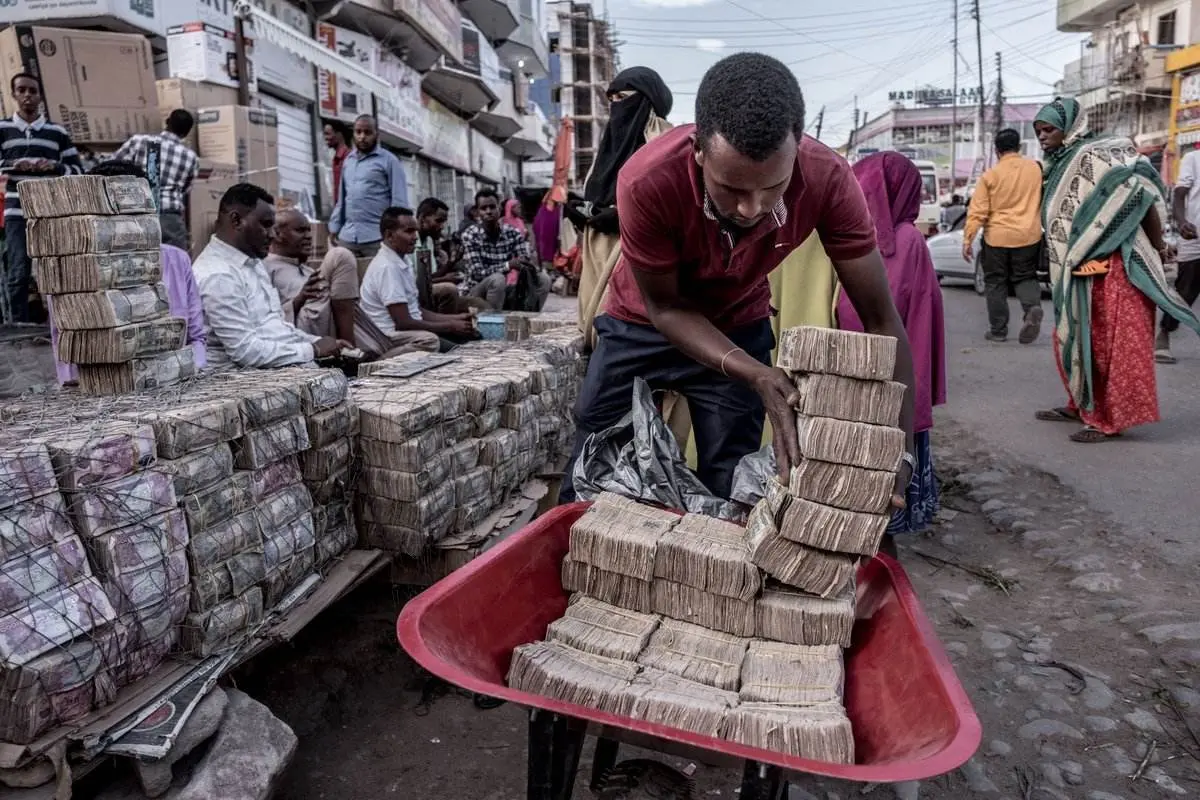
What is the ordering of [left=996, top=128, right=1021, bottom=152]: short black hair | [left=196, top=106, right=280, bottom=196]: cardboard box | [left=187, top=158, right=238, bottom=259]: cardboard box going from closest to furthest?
[left=187, top=158, right=238, bottom=259]: cardboard box
[left=196, top=106, right=280, bottom=196]: cardboard box
[left=996, top=128, right=1021, bottom=152]: short black hair

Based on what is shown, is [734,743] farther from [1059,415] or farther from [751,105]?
[1059,415]


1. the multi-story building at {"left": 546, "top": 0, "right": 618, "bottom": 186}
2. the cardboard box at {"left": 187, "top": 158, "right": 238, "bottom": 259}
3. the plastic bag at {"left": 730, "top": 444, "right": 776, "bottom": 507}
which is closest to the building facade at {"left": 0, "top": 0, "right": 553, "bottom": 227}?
the cardboard box at {"left": 187, "top": 158, "right": 238, "bottom": 259}

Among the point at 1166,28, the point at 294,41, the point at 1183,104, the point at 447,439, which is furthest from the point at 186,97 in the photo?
the point at 1166,28

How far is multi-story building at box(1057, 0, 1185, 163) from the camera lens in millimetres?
30156

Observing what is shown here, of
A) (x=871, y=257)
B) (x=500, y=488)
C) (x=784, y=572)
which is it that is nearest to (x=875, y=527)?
(x=784, y=572)

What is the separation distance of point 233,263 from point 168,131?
10.7 ft

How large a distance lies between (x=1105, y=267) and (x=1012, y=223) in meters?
3.41

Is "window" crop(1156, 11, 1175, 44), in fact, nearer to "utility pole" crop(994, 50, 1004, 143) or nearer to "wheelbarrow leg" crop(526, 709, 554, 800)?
"utility pole" crop(994, 50, 1004, 143)

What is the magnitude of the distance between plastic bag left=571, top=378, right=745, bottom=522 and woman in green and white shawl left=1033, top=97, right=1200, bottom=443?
402 centimetres

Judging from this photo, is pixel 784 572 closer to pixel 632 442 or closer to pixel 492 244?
pixel 632 442

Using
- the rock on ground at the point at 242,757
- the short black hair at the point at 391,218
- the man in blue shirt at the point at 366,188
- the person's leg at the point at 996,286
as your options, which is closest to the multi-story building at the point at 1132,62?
the person's leg at the point at 996,286

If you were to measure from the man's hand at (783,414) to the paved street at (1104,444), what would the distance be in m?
2.89

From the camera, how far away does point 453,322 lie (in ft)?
20.1

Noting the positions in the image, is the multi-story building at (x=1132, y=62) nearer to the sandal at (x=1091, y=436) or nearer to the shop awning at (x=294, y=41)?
the shop awning at (x=294, y=41)
